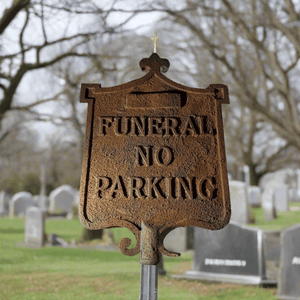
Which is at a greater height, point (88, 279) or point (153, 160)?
point (153, 160)

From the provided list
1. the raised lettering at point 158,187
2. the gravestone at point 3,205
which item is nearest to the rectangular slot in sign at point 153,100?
the raised lettering at point 158,187

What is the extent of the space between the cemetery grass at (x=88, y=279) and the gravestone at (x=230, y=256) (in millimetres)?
174

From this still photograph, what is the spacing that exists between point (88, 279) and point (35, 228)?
4.34 meters

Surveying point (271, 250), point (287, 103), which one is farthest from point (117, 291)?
point (287, 103)

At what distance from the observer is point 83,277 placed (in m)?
6.03

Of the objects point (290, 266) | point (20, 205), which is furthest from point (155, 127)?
point (20, 205)

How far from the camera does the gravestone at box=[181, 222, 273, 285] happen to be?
564 cm

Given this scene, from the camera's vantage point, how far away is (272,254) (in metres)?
8.27

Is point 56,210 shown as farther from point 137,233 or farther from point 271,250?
point 137,233

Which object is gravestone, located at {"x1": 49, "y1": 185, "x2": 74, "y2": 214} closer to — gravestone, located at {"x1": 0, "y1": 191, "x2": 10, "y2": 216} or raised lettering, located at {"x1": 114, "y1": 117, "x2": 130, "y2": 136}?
gravestone, located at {"x1": 0, "y1": 191, "x2": 10, "y2": 216}

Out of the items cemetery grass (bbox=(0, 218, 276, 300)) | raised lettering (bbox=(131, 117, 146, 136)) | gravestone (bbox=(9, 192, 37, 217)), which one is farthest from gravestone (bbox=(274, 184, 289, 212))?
raised lettering (bbox=(131, 117, 146, 136))

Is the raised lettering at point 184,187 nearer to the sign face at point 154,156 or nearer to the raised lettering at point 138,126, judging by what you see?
the sign face at point 154,156

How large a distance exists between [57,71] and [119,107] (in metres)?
8.14

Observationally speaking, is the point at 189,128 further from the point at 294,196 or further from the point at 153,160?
the point at 294,196
